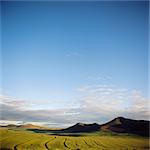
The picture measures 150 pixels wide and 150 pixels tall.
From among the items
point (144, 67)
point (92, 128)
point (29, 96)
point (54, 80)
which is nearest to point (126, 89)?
point (144, 67)

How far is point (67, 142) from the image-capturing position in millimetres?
4656

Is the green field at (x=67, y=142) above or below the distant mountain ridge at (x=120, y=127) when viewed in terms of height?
below

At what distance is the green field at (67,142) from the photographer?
15.1 feet

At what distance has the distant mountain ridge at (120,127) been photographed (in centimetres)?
462

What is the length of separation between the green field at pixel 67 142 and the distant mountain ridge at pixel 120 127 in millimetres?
89

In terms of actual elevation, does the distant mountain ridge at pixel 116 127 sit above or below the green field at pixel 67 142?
above

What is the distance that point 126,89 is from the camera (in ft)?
15.5

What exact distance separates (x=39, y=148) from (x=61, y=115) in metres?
0.55

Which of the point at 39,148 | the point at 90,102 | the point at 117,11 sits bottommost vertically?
the point at 39,148

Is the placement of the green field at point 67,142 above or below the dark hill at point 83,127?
below

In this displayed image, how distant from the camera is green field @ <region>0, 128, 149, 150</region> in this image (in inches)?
182

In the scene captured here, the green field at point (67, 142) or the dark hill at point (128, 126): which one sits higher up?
the dark hill at point (128, 126)

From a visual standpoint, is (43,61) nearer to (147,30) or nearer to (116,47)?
(116,47)

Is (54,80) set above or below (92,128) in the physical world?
above
